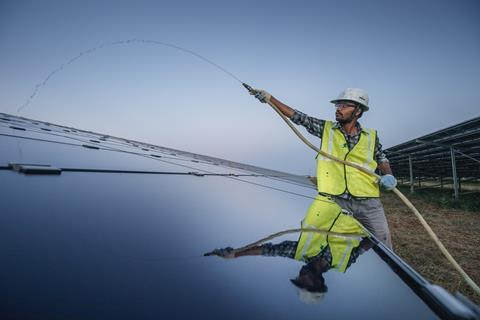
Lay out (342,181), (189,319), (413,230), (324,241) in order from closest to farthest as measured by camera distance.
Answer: (189,319) < (324,241) < (342,181) < (413,230)

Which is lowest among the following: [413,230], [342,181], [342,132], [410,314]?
[413,230]

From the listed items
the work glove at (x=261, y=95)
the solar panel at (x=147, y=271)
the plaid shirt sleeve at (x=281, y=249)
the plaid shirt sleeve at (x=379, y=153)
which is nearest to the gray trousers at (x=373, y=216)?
the plaid shirt sleeve at (x=379, y=153)

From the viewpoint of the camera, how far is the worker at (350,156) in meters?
3.22

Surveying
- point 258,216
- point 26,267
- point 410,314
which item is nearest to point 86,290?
point 26,267

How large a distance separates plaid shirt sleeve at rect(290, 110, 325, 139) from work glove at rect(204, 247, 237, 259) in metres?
2.73

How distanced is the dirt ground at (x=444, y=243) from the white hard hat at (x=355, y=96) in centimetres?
283

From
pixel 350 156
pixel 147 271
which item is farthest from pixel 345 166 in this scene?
pixel 147 271

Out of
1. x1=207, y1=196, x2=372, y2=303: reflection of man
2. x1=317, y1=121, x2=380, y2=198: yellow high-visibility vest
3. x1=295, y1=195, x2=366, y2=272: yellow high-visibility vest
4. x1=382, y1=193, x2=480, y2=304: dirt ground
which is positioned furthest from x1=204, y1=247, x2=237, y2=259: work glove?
x1=382, y1=193, x2=480, y2=304: dirt ground

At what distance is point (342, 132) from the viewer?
11.5 ft

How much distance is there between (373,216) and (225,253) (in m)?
2.74

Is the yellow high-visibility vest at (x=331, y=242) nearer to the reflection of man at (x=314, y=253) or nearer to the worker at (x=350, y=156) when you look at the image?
the reflection of man at (x=314, y=253)

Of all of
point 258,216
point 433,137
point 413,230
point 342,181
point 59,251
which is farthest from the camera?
point 433,137

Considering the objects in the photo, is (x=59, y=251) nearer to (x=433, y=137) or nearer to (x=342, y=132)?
(x=342, y=132)

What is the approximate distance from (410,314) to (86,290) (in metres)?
1.05
